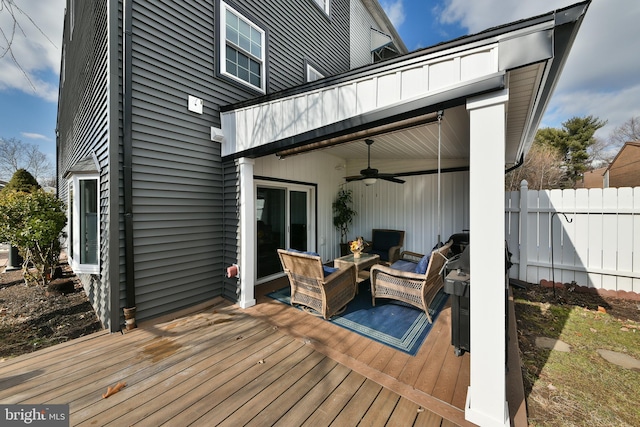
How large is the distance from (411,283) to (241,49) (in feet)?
16.7

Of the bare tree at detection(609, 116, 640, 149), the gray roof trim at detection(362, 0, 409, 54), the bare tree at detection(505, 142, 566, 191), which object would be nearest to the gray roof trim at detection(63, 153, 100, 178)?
the gray roof trim at detection(362, 0, 409, 54)

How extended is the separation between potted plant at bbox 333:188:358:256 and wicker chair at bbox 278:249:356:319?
3090 mm

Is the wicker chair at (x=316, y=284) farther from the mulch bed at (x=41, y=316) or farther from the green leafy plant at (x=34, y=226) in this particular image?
the green leafy plant at (x=34, y=226)

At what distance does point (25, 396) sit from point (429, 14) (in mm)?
15064

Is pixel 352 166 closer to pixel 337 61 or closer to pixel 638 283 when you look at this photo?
pixel 337 61

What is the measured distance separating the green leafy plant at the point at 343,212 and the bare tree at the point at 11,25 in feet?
19.6

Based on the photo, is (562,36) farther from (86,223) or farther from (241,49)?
(86,223)

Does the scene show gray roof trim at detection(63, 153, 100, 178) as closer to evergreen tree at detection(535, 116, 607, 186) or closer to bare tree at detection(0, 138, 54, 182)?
bare tree at detection(0, 138, 54, 182)

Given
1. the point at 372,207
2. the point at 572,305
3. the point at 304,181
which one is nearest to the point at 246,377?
the point at 304,181

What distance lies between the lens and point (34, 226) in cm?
461

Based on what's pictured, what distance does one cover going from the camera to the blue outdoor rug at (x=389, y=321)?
3021 mm

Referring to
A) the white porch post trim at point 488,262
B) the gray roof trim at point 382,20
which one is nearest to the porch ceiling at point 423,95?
the white porch post trim at point 488,262

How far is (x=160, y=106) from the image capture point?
3582mm

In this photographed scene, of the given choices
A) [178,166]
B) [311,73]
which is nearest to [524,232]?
[311,73]
